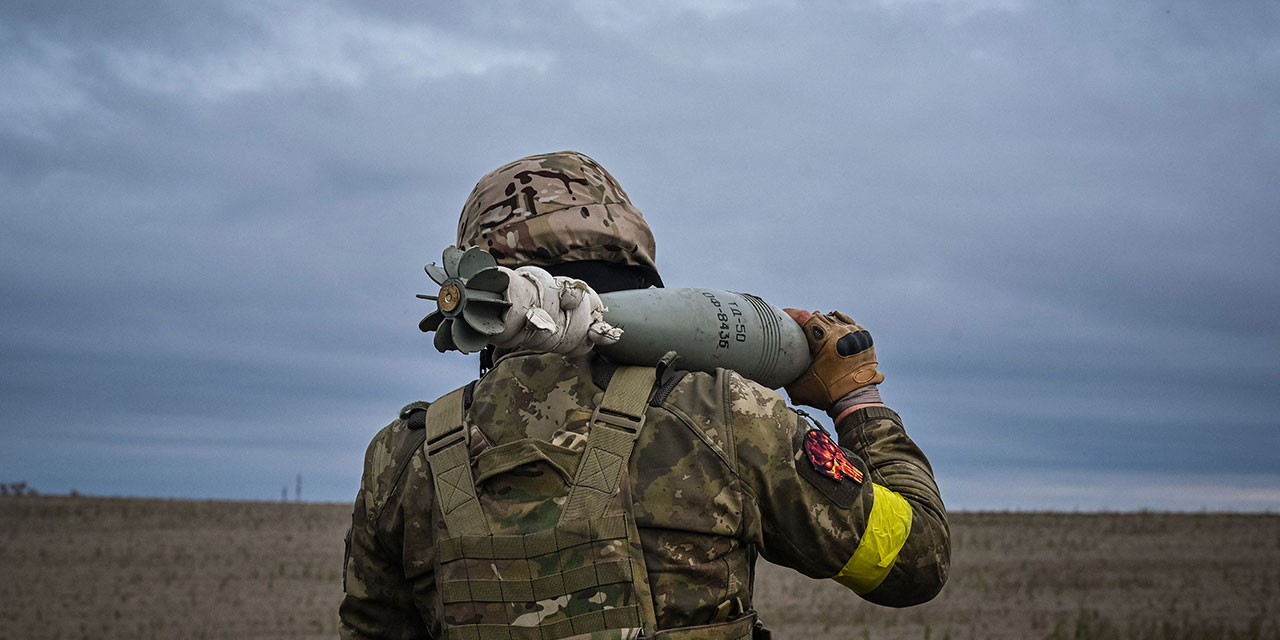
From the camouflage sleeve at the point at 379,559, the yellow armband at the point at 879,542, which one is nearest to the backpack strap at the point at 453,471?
the camouflage sleeve at the point at 379,559

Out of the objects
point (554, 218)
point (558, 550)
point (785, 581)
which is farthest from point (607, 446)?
point (785, 581)

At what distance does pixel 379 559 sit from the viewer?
138 inches

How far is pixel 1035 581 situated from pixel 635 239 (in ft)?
62.9

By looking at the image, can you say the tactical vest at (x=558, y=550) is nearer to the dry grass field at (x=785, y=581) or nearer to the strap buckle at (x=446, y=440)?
the strap buckle at (x=446, y=440)

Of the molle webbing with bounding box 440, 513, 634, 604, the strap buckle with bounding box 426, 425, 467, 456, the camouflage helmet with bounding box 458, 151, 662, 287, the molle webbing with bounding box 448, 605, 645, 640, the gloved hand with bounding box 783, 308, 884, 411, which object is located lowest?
the molle webbing with bounding box 448, 605, 645, 640

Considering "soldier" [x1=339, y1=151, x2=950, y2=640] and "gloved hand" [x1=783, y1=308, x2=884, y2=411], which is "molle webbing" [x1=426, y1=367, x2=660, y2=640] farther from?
"gloved hand" [x1=783, y1=308, x2=884, y2=411]

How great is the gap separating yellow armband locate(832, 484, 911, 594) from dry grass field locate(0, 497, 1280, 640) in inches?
525

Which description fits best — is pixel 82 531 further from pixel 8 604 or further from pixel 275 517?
pixel 8 604

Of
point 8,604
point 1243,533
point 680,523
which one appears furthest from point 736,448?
point 1243,533

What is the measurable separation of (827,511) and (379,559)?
1.39 meters

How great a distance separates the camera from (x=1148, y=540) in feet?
86.9

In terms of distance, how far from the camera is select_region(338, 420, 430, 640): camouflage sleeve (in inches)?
132

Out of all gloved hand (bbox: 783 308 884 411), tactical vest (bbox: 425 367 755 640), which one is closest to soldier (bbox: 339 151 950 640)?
tactical vest (bbox: 425 367 755 640)

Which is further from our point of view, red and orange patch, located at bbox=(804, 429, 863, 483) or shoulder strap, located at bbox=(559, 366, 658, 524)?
red and orange patch, located at bbox=(804, 429, 863, 483)
